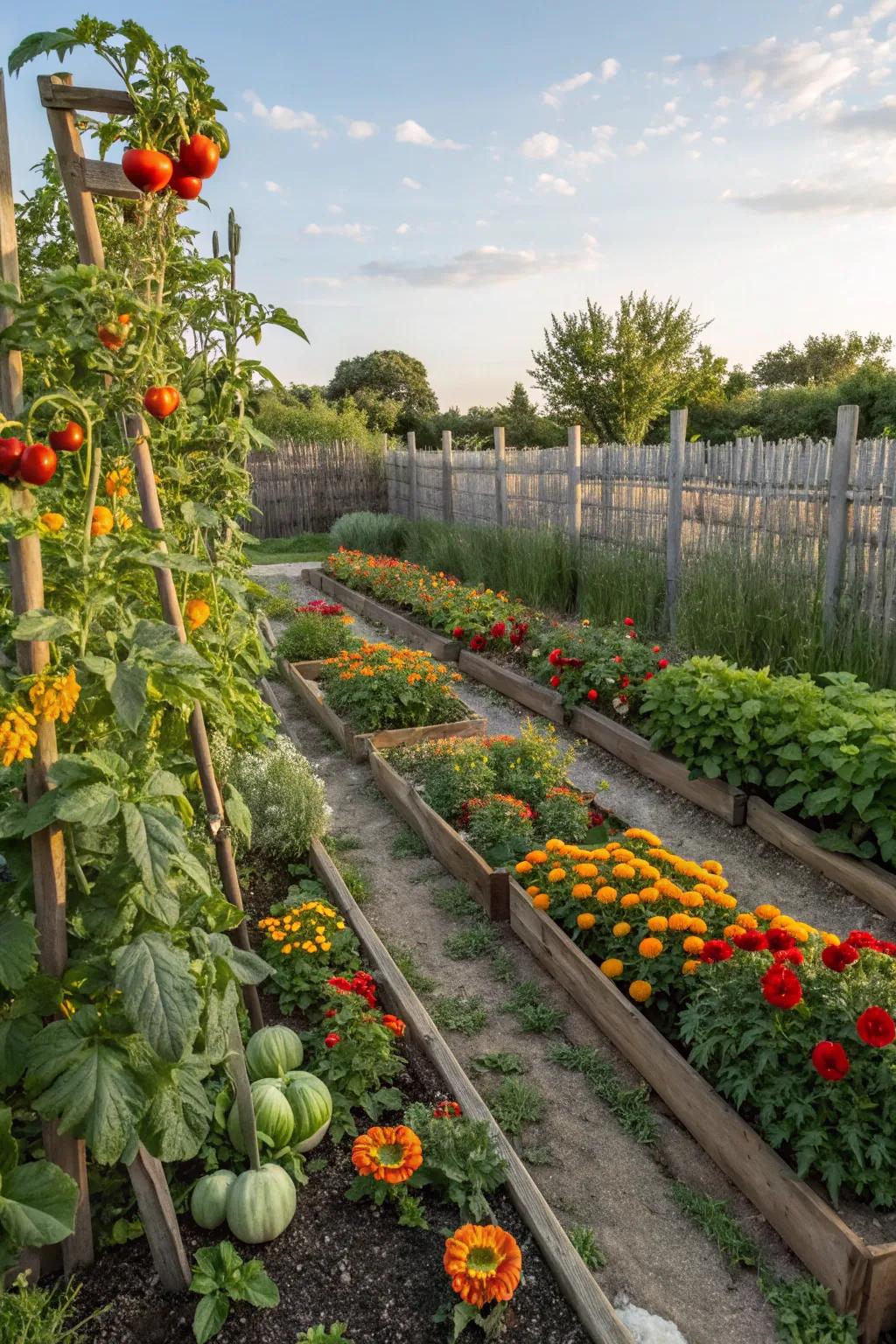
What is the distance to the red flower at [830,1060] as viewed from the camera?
78.2 inches

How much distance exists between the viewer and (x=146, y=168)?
4.98 ft

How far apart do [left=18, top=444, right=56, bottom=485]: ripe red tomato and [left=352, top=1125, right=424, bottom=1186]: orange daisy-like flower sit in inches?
64.3

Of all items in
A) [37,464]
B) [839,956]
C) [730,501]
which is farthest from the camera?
[730,501]

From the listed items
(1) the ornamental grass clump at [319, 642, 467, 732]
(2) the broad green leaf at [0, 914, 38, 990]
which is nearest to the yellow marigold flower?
(2) the broad green leaf at [0, 914, 38, 990]

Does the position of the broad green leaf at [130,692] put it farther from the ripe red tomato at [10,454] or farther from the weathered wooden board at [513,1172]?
the weathered wooden board at [513,1172]

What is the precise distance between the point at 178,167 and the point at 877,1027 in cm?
232

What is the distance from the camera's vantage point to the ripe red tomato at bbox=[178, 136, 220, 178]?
1622mm

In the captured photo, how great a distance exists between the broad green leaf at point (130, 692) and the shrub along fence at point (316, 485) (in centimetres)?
1764

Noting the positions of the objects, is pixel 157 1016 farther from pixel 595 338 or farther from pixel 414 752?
pixel 595 338

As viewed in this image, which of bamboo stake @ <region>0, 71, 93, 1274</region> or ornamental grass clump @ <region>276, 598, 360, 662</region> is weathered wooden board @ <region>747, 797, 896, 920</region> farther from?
ornamental grass clump @ <region>276, 598, 360, 662</region>

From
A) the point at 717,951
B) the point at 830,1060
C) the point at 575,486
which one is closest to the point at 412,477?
the point at 575,486

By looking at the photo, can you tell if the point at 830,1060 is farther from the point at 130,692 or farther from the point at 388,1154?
the point at 130,692

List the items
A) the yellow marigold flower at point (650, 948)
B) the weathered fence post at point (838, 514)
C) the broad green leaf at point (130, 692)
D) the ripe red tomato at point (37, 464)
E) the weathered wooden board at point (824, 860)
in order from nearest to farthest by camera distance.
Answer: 1. the ripe red tomato at point (37, 464)
2. the broad green leaf at point (130, 692)
3. the yellow marigold flower at point (650, 948)
4. the weathered wooden board at point (824, 860)
5. the weathered fence post at point (838, 514)

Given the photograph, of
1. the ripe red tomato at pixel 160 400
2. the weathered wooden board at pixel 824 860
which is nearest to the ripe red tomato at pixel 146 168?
the ripe red tomato at pixel 160 400
